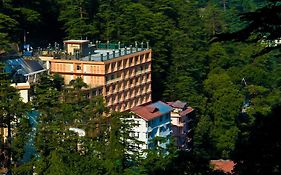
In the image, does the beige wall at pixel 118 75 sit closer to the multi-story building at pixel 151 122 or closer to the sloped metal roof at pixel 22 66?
the sloped metal roof at pixel 22 66

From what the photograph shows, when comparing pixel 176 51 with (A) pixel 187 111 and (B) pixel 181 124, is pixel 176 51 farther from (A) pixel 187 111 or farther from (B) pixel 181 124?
(B) pixel 181 124

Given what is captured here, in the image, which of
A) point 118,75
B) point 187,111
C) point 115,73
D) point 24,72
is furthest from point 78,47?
point 187,111

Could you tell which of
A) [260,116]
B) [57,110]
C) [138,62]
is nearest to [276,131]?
[260,116]

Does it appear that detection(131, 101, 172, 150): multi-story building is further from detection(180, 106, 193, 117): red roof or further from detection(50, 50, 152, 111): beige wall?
detection(180, 106, 193, 117): red roof

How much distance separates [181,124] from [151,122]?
16.9 ft

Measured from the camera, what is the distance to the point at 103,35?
47969 mm

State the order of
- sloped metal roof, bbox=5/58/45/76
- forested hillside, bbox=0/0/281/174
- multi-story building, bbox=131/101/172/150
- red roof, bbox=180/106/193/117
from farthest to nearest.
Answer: forested hillside, bbox=0/0/281/174
red roof, bbox=180/106/193/117
multi-story building, bbox=131/101/172/150
sloped metal roof, bbox=5/58/45/76

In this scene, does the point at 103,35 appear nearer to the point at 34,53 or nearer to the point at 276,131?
the point at 34,53

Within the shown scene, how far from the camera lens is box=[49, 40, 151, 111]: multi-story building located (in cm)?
3828

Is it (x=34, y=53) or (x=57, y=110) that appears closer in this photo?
(x=57, y=110)

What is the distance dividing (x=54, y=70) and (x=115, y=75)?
3538mm

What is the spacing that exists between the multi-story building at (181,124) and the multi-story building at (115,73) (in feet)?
7.56

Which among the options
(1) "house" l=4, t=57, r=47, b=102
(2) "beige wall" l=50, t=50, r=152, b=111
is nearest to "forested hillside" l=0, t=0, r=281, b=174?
(1) "house" l=4, t=57, r=47, b=102

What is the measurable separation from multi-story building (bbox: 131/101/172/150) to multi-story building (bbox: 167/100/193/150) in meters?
1.73
